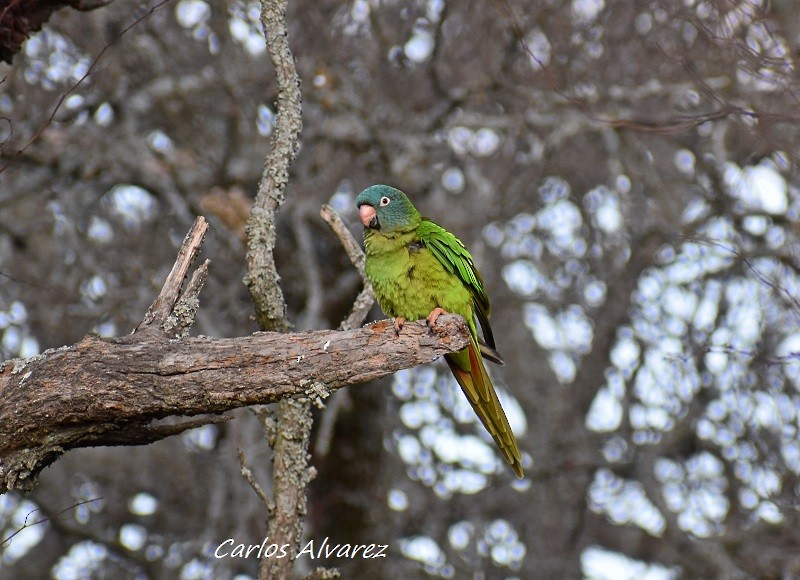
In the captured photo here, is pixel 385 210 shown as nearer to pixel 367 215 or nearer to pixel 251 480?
pixel 367 215

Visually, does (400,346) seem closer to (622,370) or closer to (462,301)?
(462,301)

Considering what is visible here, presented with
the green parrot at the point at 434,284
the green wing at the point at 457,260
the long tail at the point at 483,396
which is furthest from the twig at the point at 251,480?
the green wing at the point at 457,260

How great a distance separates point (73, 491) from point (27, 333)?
1.40 metres

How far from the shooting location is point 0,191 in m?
7.48

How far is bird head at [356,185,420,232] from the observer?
4.60 metres

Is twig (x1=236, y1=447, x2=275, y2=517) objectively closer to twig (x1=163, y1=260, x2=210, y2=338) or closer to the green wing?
twig (x1=163, y1=260, x2=210, y2=338)

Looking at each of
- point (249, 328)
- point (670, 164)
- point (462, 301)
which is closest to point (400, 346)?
point (462, 301)

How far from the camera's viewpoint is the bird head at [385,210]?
4.60 m

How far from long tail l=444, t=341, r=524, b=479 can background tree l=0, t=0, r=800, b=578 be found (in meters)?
2.60

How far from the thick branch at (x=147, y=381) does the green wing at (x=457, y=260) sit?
3.71ft

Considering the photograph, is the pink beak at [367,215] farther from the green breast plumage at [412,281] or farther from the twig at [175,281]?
the twig at [175,281]

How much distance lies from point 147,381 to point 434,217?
4907 millimetres

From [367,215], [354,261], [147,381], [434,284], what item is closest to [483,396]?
[434,284]

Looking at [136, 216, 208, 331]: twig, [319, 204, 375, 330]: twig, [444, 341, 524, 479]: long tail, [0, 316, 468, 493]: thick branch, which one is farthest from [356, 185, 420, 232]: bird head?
[0, 316, 468, 493]: thick branch
